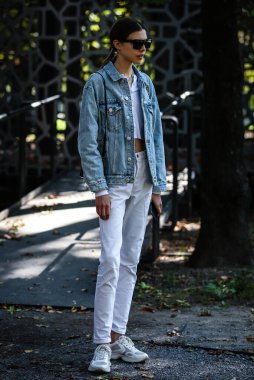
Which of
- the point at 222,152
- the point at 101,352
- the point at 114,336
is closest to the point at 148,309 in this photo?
the point at 114,336

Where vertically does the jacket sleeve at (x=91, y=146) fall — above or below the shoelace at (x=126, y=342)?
above

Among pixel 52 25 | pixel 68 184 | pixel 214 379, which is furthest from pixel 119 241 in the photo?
pixel 52 25

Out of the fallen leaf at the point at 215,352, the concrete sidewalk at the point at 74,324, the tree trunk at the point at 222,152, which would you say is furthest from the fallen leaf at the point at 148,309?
the tree trunk at the point at 222,152

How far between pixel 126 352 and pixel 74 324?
41.9 inches

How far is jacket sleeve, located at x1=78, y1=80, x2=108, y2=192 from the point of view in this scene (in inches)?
215

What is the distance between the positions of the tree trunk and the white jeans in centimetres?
357

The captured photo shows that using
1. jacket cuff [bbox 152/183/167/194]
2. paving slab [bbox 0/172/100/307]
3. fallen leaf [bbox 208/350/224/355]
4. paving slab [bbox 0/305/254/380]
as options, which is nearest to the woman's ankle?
paving slab [bbox 0/305/254/380]

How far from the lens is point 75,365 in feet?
19.0

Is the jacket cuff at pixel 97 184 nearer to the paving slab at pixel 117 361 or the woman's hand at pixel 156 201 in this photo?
the woman's hand at pixel 156 201

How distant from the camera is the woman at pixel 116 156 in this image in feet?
18.1

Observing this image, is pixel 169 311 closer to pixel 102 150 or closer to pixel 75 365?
pixel 75 365

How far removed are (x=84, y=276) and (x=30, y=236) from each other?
4.97 feet

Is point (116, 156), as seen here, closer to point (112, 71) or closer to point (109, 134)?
point (109, 134)

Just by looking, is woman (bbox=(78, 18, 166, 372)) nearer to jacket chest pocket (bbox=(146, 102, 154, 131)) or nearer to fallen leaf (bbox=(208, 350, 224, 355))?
jacket chest pocket (bbox=(146, 102, 154, 131))
